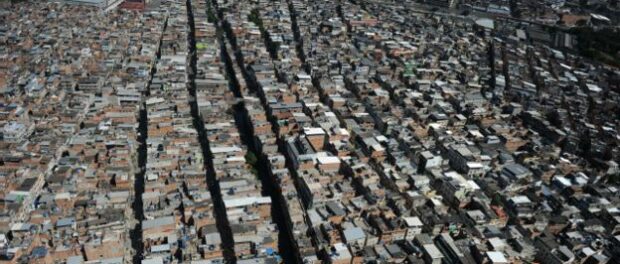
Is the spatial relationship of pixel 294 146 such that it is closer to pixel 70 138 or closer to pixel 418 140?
pixel 418 140

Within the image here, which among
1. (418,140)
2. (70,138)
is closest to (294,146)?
(418,140)

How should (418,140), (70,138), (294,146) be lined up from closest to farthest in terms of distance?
(70,138), (294,146), (418,140)

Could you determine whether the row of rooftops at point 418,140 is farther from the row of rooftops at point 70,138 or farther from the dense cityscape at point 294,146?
the row of rooftops at point 70,138

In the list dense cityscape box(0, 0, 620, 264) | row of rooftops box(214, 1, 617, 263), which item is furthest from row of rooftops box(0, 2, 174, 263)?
row of rooftops box(214, 1, 617, 263)

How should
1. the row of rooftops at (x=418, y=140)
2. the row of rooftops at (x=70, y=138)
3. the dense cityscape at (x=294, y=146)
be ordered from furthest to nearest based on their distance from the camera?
1. the row of rooftops at (x=418, y=140)
2. the dense cityscape at (x=294, y=146)
3. the row of rooftops at (x=70, y=138)

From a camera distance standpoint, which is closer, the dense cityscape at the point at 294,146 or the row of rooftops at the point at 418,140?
the dense cityscape at the point at 294,146

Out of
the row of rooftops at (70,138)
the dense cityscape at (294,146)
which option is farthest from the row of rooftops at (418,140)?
the row of rooftops at (70,138)

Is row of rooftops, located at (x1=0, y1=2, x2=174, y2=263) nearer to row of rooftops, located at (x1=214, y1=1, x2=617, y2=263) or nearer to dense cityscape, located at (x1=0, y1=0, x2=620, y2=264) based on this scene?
dense cityscape, located at (x1=0, y1=0, x2=620, y2=264)

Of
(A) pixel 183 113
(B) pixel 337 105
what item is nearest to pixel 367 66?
(B) pixel 337 105
